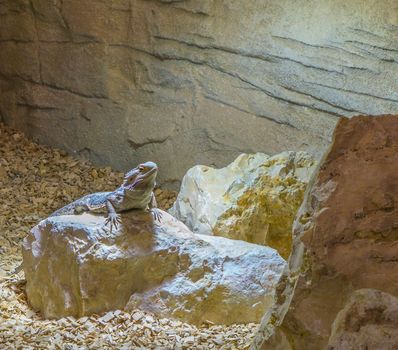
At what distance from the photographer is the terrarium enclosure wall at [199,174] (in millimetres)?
2801

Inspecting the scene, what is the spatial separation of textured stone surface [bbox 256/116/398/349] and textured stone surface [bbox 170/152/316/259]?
8.52 feet

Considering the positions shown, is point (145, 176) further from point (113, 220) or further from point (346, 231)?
point (346, 231)

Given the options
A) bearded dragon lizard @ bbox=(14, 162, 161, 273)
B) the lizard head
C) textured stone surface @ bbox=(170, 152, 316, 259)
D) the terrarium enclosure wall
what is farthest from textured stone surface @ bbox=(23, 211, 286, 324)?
textured stone surface @ bbox=(170, 152, 316, 259)

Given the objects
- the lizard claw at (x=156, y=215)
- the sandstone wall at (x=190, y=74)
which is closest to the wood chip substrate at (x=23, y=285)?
the sandstone wall at (x=190, y=74)

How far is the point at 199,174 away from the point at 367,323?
135 inches

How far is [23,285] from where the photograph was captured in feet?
16.4

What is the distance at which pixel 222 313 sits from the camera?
4.28m

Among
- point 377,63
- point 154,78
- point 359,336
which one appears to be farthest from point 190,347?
point 154,78

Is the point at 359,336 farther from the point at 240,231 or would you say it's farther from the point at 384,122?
the point at 240,231

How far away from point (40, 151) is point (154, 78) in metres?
1.50

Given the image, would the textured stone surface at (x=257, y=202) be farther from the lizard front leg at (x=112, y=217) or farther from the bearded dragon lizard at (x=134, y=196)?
the lizard front leg at (x=112, y=217)

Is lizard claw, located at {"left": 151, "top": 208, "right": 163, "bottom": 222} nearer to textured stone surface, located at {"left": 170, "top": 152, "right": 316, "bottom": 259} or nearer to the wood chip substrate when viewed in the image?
the wood chip substrate

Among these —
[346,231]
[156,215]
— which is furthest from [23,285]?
[346,231]

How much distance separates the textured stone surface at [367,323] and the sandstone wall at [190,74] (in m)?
3.44
